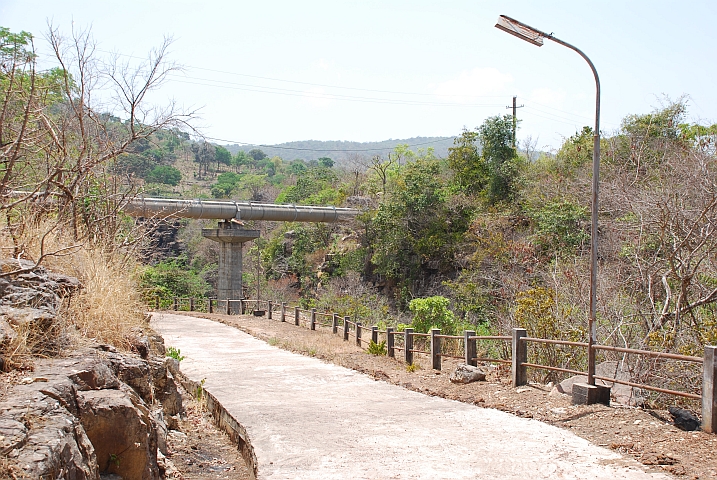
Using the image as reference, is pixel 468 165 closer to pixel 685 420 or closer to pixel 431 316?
pixel 431 316

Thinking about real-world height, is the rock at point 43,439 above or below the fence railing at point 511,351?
above

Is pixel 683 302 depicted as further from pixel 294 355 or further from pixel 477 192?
pixel 477 192

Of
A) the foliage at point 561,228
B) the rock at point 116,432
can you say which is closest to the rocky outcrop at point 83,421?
the rock at point 116,432

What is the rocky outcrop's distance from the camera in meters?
3.64

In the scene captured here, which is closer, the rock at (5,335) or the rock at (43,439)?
the rock at (43,439)

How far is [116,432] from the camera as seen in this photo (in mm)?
4977

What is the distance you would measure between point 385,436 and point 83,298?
12.3ft

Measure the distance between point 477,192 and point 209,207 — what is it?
17966 mm

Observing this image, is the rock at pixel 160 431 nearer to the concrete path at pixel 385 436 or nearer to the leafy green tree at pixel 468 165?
the concrete path at pixel 385 436

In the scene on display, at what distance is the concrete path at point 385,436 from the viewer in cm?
641

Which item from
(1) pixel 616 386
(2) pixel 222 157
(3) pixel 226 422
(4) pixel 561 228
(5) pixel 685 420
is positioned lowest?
(3) pixel 226 422

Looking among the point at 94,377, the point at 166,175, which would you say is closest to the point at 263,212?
the point at 94,377

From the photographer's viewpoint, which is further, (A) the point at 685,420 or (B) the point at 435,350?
(B) the point at 435,350

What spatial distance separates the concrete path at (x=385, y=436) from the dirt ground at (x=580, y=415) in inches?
10.5
